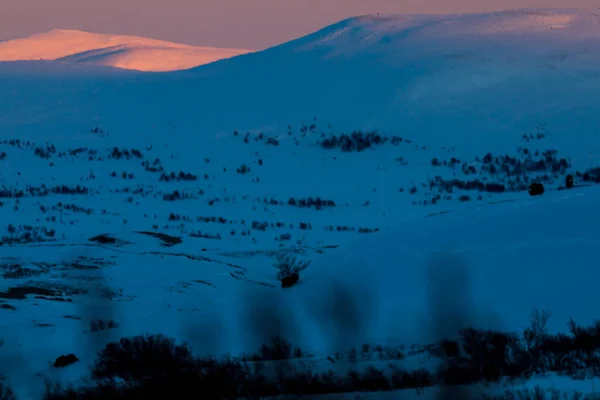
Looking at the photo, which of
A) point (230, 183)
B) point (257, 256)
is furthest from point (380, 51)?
point (257, 256)

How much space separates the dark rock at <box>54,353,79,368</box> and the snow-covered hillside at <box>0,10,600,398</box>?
0.29 feet

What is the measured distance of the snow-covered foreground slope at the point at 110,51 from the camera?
64.8m

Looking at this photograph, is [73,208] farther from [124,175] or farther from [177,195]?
[124,175]

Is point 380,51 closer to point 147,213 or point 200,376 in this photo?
point 147,213

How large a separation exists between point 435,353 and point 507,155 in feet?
72.5

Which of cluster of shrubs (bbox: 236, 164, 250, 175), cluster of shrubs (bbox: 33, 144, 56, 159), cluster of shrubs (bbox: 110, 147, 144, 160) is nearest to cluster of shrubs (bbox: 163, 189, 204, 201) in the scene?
cluster of shrubs (bbox: 236, 164, 250, 175)

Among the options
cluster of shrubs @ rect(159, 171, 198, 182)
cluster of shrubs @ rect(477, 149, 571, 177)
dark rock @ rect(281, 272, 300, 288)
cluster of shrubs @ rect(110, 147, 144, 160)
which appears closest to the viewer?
dark rock @ rect(281, 272, 300, 288)

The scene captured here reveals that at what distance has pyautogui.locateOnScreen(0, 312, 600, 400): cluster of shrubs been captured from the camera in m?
6.89

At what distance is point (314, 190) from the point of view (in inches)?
1026

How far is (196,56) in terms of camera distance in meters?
70.4

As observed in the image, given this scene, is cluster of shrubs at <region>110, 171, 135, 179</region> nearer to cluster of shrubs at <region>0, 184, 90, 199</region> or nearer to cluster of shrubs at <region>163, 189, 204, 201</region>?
cluster of shrubs at <region>0, 184, 90, 199</region>

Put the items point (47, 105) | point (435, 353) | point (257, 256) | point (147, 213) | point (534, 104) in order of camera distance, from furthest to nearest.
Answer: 1. point (47, 105)
2. point (534, 104)
3. point (147, 213)
4. point (257, 256)
5. point (435, 353)

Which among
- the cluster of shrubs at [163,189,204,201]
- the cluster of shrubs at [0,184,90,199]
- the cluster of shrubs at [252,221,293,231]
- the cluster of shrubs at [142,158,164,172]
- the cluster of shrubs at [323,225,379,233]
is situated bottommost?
the cluster of shrubs at [323,225,379,233]

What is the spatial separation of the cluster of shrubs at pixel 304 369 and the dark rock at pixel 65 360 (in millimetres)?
427
